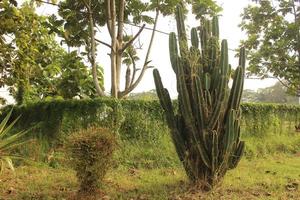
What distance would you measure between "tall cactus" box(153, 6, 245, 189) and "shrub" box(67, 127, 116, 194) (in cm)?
134

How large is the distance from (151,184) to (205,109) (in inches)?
70.7

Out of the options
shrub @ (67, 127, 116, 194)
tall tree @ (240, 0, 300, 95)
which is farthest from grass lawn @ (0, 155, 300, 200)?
tall tree @ (240, 0, 300, 95)

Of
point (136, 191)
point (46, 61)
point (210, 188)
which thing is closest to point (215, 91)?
point (210, 188)

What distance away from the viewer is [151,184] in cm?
704

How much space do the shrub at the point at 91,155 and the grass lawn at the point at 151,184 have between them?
0.31 metres

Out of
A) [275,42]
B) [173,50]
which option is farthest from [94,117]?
[275,42]

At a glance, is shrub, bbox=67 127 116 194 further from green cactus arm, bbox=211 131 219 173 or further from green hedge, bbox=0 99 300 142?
green hedge, bbox=0 99 300 142

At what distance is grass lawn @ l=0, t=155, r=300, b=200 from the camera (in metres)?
6.09

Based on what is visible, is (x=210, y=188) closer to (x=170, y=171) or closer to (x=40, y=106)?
(x=170, y=171)

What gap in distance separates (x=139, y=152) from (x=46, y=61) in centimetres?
639

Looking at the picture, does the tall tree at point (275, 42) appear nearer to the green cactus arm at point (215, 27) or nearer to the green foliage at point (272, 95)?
the green cactus arm at point (215, 27)

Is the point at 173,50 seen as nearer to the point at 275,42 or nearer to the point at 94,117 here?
the point at 94,117

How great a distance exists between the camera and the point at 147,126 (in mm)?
10000

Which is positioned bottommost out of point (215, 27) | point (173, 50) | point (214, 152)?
point (214, 152)
